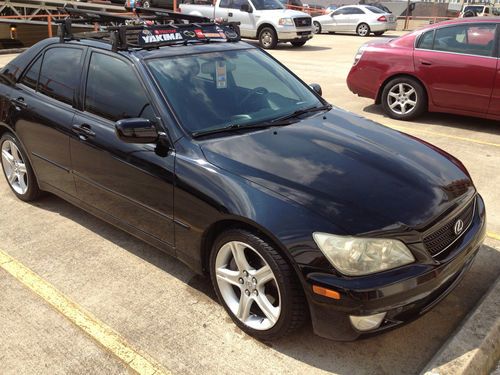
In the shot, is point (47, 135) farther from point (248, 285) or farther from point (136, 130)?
point (248, 285)

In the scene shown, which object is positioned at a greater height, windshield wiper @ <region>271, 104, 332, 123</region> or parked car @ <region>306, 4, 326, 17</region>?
parked car @ <region>306, 4, 326, 17</region>

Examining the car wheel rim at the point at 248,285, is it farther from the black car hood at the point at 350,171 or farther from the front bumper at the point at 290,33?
the front bumper at the point at 290,33

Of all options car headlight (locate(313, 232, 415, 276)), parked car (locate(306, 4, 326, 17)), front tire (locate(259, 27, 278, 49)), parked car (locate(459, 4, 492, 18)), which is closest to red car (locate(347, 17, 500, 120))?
car headlight (locate(313, 232, 415, 276))

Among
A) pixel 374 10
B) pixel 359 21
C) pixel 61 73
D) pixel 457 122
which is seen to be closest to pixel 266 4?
pixel 359 21

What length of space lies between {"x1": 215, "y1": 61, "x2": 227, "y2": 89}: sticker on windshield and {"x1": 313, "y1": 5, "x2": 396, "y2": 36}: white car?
67.6ft

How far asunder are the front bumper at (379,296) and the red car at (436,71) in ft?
15.5

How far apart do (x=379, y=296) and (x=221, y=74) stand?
6.67 ft

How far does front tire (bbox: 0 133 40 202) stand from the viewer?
457 cm

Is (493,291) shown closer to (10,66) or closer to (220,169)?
(220,169)

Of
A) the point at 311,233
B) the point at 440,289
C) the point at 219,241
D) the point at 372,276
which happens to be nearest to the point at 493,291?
the point at 440,289

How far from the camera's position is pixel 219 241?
9.52 ft

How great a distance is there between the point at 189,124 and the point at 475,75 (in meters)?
4.94

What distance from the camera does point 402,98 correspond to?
7473 millimetres

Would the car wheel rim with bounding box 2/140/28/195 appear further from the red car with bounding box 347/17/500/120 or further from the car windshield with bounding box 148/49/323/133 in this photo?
the red car with bounding box 347/17/500/120
